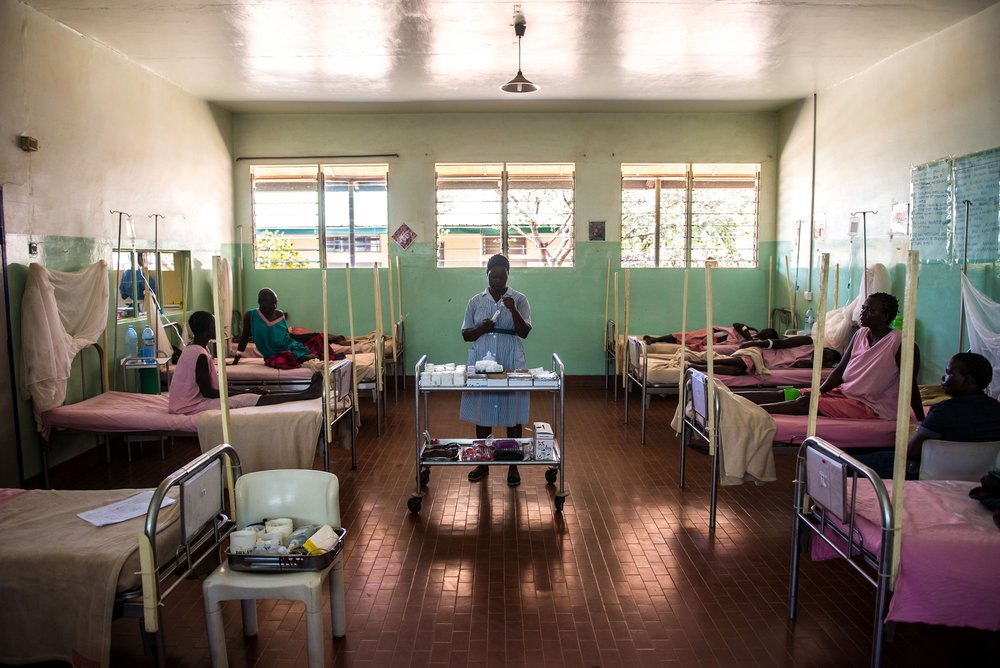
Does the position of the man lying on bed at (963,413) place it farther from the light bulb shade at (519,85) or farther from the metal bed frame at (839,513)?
the light bulb shade at (519,85)

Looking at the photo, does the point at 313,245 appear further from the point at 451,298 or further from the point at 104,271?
the point at 104,271

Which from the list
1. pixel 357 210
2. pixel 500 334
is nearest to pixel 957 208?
pixel 500 334

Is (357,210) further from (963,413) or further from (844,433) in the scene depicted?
(963,413)

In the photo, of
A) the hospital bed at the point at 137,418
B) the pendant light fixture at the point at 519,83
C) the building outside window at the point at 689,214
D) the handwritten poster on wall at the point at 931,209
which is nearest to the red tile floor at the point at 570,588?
the hospital bed at the point at 137,418

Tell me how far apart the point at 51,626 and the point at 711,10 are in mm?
6253

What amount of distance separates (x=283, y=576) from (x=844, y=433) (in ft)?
12.7

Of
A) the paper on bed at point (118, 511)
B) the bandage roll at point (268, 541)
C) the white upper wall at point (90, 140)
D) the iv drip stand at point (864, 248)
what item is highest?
the white upper wall at point (90, 140)

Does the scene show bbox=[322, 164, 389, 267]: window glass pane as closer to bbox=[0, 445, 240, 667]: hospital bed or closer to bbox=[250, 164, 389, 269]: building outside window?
bbox=[250, 164, 389, 269]: building outside window

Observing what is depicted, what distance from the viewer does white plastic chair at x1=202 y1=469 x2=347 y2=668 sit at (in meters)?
2.78

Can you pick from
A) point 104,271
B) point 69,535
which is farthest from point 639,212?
point 69,535

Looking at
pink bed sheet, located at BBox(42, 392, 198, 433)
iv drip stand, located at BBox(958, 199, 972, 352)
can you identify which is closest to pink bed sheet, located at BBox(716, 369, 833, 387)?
iv drip stand, located at BBox(958, 199, 972, 352)

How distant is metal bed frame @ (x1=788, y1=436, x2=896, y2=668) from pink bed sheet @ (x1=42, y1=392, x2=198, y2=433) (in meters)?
4.30

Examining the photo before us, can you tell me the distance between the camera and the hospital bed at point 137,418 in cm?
537

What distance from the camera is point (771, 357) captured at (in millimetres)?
7809
